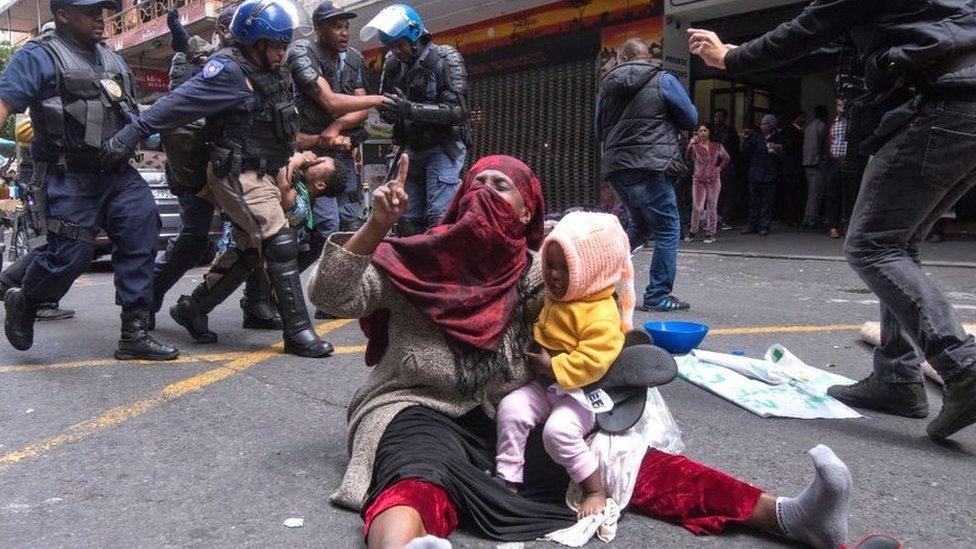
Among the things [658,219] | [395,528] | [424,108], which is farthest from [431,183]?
[395,528]

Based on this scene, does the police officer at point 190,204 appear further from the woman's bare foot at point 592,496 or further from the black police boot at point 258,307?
the woman's bare foot at point 592,496

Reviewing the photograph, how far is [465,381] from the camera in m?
2.44

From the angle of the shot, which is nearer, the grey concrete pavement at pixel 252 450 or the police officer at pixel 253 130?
the grey concrete pavement at pixel 252 450

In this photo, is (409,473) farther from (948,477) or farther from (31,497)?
(948,477)

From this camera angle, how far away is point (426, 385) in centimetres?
245

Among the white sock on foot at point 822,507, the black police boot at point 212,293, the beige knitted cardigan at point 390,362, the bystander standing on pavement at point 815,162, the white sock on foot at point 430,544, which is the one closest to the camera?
the white sock on foot at point 430,544

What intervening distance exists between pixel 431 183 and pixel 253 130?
4.48 feet

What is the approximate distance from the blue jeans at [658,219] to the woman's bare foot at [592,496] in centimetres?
348

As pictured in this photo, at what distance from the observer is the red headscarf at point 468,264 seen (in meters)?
2.34

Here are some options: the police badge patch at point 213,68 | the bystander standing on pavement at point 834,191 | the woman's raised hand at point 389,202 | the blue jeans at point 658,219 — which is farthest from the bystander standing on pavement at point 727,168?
the woman's raised hand at point 389,202

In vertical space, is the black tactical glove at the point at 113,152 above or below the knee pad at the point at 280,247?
above

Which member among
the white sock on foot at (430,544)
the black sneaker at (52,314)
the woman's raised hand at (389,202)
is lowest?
the black sneaker at (52,314)

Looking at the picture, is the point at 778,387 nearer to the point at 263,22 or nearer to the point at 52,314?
the point at 263,22

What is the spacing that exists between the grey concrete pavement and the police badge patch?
56.7 inches
